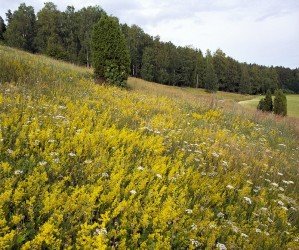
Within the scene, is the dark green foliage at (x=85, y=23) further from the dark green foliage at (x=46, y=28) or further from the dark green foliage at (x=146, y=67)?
the dark green foliage at (x=146, y=67)

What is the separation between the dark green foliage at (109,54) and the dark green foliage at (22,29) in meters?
47.1

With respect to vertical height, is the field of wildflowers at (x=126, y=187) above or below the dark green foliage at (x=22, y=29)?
below

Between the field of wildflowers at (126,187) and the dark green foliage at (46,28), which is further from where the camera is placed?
the dark green foliage at (46,28)

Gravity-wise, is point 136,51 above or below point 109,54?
above

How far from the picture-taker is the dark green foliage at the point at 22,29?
54.0 metres

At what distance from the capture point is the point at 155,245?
2.92 meters

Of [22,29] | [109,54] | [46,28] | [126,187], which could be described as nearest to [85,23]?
[46,28]

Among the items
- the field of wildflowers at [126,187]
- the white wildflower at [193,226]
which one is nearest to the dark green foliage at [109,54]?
the field of wildflowers at [126,187]

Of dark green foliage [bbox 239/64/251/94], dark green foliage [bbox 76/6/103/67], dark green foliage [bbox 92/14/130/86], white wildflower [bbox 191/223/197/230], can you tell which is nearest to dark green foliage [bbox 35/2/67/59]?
dark green foliage [bbox 76/6/103/67]

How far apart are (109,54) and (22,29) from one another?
51189mm

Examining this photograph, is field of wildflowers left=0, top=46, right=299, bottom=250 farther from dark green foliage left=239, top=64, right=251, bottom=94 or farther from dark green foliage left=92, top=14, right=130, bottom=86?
dark green foliage left=239, top=64, right=251, bottom=94

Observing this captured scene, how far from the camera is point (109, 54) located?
13.1 metres

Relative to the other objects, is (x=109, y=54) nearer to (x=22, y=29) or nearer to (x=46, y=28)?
(x=46, y=28)

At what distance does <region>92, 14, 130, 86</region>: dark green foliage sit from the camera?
1285cm
